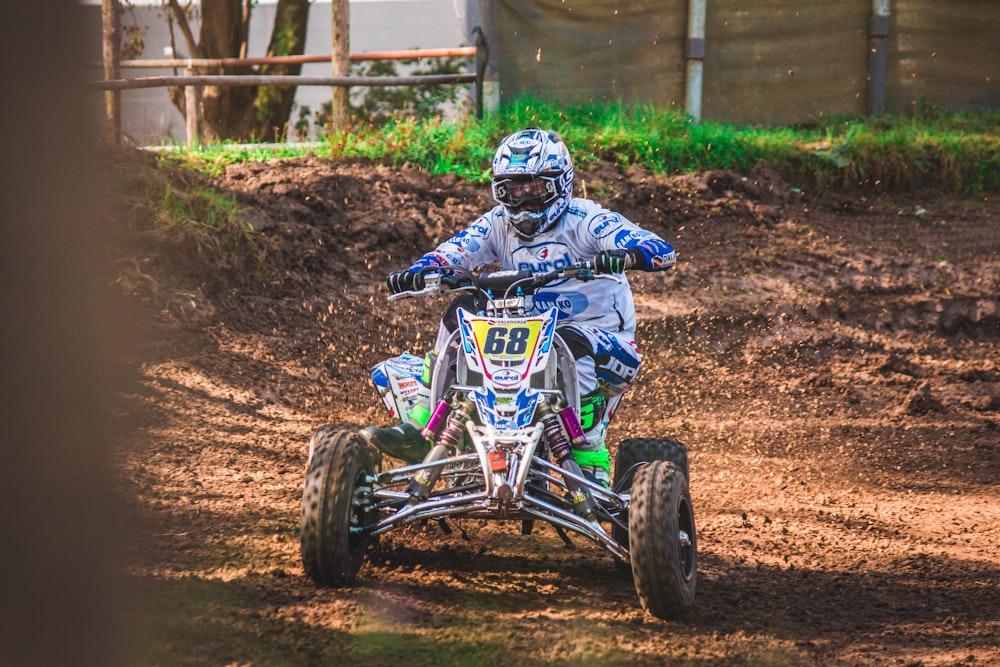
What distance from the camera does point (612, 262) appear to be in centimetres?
445

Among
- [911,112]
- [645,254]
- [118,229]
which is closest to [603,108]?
[911,112]

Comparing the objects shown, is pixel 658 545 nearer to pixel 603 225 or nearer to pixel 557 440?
pixel 557 440

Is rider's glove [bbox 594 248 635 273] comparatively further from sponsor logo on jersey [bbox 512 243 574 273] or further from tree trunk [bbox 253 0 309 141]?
tree trunk [bbox 253 0 309 141]

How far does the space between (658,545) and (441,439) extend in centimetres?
97

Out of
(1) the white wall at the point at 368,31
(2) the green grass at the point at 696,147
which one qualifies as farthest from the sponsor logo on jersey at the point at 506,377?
(1) the white wall at the point at 368,31

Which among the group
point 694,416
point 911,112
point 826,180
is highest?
point 911,112

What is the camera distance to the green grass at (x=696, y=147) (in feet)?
33.5

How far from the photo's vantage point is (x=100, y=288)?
1.52 metres

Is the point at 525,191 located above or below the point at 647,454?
above

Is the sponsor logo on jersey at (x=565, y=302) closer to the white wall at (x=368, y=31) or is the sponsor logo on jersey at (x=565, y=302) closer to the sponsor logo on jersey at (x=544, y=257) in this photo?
the sponsor logo on jersey at (x=544, y=257)

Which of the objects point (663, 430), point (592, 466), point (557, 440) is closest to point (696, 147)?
point (663, 430)

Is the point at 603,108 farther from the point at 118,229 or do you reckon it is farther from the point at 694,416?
the point at 118,229

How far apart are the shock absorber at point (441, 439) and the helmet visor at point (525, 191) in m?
1.13

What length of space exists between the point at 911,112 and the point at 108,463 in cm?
1216
